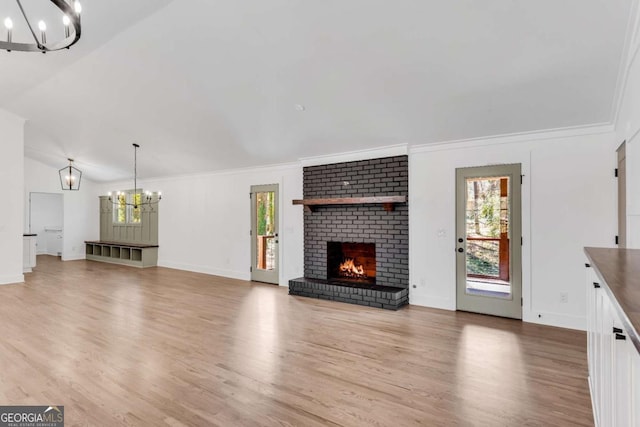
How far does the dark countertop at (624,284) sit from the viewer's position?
874mm

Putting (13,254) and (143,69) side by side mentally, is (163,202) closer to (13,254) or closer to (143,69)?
(13,254)

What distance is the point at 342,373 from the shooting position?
9.76ft

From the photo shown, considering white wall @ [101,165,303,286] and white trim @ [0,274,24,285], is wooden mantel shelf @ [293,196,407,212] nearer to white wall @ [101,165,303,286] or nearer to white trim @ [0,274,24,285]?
white wall @ [101,165,303,286]

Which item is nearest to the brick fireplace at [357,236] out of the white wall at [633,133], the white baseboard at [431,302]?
the white baseboard at [431,302]

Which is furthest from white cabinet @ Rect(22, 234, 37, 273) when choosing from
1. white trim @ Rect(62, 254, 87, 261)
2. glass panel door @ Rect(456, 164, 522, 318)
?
glass panel door @ Rect(456, 164, 522, 318)

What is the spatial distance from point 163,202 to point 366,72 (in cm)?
736

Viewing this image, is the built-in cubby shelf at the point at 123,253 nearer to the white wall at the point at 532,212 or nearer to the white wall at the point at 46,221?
the white wall at the point at 46,221

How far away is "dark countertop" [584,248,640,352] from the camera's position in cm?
87

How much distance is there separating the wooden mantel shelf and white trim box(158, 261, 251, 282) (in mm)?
2293

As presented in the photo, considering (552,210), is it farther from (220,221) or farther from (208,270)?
(208,270)

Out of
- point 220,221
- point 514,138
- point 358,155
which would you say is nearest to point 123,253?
point 220,221

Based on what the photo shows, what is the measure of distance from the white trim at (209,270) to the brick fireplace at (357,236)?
186 centimetres

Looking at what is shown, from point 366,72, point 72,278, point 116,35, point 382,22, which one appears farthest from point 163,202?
point 382,22

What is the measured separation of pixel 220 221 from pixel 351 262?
3.49 meters
